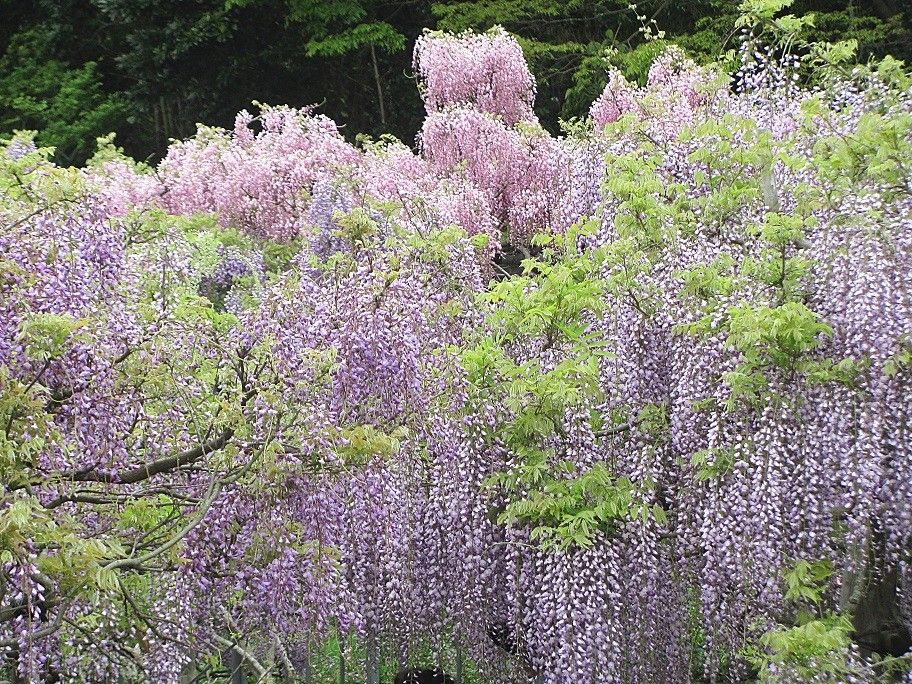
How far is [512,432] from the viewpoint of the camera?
504 cm

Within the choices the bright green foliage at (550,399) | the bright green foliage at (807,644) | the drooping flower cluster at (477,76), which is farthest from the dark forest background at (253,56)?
the bright green foliage at (807,644)

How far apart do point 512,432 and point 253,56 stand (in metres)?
14.8

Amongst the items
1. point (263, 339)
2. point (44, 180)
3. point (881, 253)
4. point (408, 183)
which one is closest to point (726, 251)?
point (881, 253)

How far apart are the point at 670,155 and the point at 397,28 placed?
540 inches

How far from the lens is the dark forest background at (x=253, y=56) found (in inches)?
666

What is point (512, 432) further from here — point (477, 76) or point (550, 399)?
point (477, 76)

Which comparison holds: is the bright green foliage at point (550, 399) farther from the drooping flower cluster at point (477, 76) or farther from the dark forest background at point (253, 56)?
the dark forest background at point (253, 56)

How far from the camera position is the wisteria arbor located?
155 inches

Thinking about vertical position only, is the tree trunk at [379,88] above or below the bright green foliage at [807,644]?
below

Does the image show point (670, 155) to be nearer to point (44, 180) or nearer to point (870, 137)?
point (870, 137)

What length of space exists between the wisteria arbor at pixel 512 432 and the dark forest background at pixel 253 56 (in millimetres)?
11046

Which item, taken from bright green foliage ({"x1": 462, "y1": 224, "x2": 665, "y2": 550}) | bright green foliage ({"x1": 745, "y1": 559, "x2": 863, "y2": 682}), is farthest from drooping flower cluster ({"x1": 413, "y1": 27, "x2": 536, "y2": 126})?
bright green foliage ({"x1": 745, "y1": 559, "x2": 863, "y2": 682})

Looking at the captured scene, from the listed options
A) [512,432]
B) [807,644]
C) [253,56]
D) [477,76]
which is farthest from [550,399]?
[253,56]

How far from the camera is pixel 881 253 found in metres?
4.38
